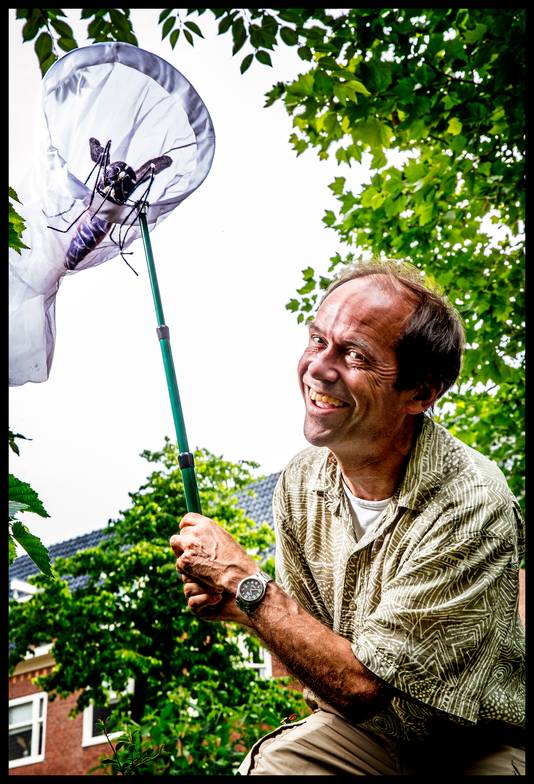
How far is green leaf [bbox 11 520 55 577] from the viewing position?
200 centimetres

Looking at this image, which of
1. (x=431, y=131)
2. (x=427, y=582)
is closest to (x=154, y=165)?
(x=427, y=582)

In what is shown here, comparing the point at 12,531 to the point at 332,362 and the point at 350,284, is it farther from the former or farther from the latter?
the point at 350,284

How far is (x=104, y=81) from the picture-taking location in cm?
284

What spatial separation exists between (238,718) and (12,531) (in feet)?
23.9

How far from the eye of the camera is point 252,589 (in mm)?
A: 2158

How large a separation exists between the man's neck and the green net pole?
45 centimetres

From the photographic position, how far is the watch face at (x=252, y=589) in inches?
84.4

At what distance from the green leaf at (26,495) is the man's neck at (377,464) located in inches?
36.0

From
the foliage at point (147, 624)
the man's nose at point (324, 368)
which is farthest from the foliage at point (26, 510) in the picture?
the foliage at point (147, 624)

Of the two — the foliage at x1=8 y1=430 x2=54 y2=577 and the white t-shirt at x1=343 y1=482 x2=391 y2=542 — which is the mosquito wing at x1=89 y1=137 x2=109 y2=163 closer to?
the foliage at x1=8 y1=430 x2=54 y2=577

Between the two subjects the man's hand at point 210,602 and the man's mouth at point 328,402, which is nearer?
the man's hand at point 210,602

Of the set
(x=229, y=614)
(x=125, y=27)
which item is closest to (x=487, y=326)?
(x=125, y=27)

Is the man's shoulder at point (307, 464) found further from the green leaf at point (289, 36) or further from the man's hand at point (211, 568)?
the green leaf at point (289, 36)

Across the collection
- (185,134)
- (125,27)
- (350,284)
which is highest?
(125,27)
